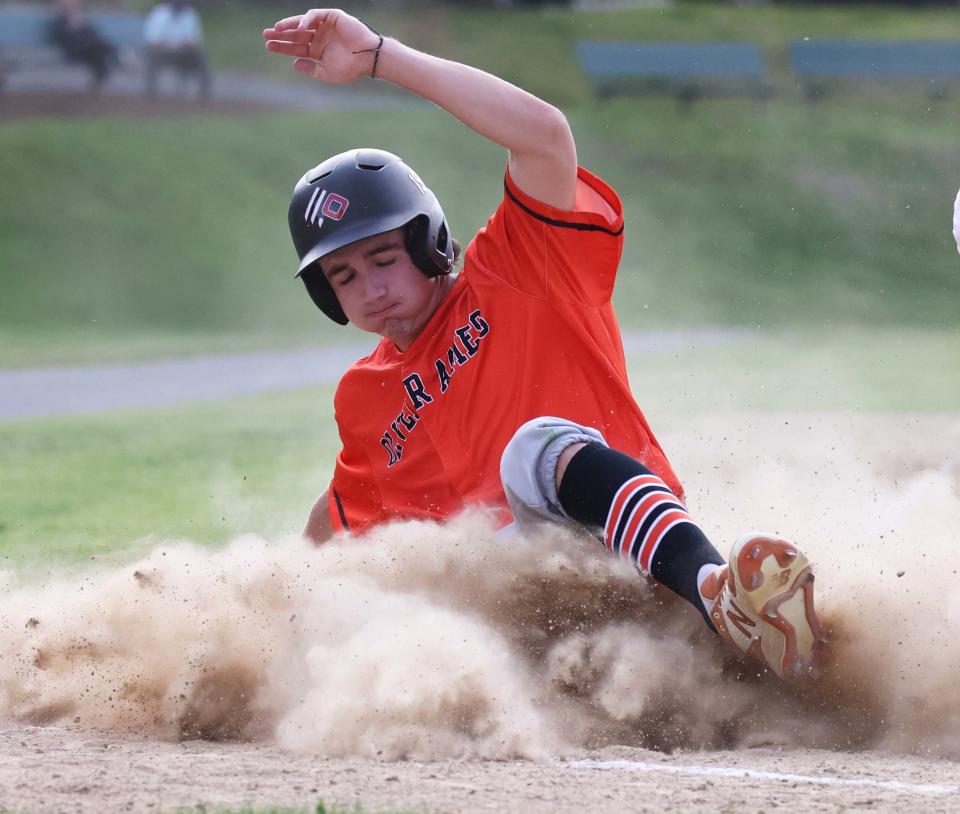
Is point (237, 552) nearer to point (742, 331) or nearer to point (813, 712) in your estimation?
point (813, 712)

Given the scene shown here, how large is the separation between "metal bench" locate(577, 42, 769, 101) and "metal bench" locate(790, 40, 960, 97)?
1.10 m

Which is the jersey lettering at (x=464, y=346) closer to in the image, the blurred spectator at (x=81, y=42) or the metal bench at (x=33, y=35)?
the blurred spectator at (x=81, y=42)

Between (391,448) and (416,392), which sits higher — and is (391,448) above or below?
below

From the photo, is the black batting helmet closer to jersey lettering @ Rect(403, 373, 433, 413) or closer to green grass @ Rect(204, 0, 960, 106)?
jersey lettering @ Rect(403, 373, 433, 413)

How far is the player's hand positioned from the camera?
4047 mm

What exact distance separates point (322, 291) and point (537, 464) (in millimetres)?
1204

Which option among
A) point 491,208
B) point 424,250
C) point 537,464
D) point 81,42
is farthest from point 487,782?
point 81,42

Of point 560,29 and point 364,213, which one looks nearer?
point 364,213

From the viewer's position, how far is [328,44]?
13.5 feet

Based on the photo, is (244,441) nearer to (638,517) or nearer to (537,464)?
(537,464)

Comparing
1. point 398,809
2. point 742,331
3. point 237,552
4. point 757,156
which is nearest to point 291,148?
point 757,156

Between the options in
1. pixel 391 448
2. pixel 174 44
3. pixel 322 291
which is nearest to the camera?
pixel 391 448

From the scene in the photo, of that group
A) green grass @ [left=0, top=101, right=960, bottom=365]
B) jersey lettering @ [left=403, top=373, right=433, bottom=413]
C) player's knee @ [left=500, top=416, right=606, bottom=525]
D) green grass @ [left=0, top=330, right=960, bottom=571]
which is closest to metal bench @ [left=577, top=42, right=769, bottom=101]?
green grass @ [left=0, top=101, right=960, bottom=365]

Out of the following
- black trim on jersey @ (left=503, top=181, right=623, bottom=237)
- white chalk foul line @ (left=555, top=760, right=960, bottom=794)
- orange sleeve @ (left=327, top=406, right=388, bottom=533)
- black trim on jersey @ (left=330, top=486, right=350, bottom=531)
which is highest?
black trim on jersey @ (left=503, top=181, right=623, bottom=237)
